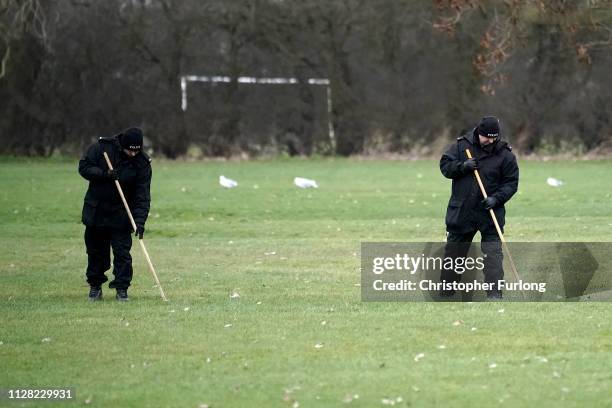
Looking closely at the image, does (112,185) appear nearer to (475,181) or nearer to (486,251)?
(475,181)

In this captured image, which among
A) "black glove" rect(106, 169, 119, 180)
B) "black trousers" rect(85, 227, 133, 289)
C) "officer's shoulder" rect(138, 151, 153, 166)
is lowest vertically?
"black trousers" rect(85, 227, 133, 289)

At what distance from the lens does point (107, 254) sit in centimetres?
1388

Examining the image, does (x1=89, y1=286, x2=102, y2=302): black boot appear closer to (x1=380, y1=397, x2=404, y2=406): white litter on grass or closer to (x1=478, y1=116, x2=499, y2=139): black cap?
(x1=478, y1=116, x2=499, y2=139): black cap

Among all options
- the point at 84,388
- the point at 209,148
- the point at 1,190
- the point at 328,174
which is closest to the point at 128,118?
the point at 209,148

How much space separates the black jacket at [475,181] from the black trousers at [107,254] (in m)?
3.32

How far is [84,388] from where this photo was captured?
9078 mm

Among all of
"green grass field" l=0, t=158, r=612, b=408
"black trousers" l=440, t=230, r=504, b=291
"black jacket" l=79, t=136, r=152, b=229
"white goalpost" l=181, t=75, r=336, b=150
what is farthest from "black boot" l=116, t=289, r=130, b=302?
"white goalpost" l=181, t=75, r=336, b=150

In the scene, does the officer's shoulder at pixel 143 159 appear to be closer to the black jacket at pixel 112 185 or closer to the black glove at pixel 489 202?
the black jacket at pixel 112 185

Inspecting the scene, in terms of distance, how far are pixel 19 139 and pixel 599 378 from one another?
3796 cm

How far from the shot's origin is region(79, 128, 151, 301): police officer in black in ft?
44.4

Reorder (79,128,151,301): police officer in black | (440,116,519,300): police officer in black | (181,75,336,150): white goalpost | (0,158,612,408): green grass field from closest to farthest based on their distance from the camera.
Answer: (0,158,612,408): green grass field → (440,116,519,300): police officer in black → (79,128,151,301): police officer in black → (181,75,336,150): white goalpost

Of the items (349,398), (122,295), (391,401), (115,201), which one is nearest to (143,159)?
(115,201)

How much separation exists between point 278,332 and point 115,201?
3114 millimetres

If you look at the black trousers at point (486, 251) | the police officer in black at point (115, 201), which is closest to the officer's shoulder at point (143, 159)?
the police officer in black at point (115, 201)
